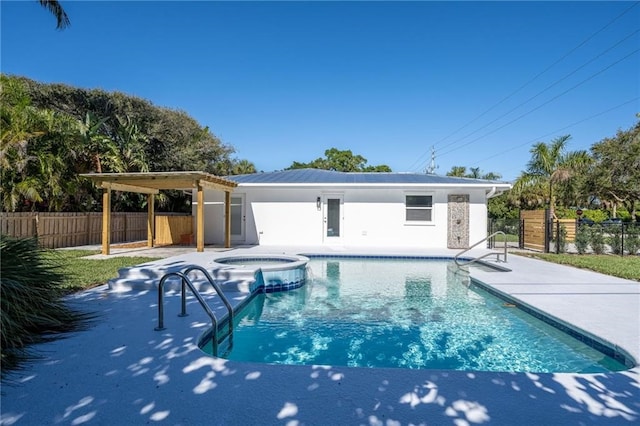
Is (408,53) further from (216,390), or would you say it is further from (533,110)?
(216,390)

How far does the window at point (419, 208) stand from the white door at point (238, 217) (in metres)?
7.53

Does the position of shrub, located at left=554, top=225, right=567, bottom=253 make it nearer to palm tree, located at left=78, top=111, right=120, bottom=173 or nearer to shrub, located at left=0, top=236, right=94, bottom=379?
shrub, located at left=0, top=236, right=94, bottom=379

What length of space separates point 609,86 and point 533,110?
4.30 metres

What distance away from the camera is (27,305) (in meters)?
4.21

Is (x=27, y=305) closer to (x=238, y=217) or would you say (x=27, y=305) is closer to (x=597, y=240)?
(x=238, y=217)

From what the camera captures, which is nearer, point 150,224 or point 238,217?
point 150,224

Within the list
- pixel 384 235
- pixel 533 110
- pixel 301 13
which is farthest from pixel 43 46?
pixel 533 110

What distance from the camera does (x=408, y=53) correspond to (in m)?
16.9

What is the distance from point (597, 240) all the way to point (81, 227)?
70.0ft

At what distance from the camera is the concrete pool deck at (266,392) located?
2.61m

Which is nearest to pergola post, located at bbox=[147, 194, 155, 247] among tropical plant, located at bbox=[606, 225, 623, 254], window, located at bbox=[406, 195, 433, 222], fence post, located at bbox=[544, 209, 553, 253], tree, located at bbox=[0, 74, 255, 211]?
tree, located at bbox=[0, 74, 255, 211]

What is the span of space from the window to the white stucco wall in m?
0.20

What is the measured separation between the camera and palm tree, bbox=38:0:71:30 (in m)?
9.84

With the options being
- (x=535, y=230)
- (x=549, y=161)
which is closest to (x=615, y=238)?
(x=535, y=230)
